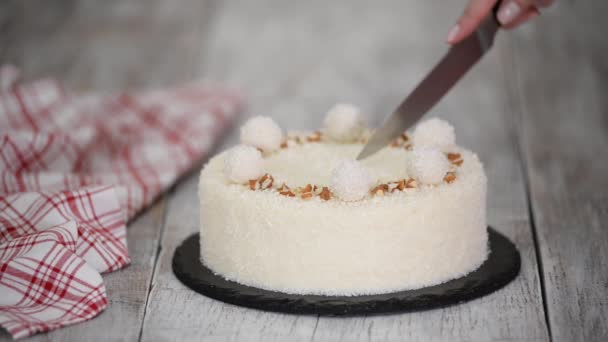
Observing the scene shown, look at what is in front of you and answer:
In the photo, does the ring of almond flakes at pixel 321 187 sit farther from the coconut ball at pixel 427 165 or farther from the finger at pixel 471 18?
the finger at pixel 471 18

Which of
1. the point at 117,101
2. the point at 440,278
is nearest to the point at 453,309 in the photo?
the point at 440,278

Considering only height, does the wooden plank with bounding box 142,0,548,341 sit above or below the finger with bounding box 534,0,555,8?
below

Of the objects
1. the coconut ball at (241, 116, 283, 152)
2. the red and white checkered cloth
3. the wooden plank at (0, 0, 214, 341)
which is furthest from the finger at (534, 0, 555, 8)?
the wooden plank at (0, 0, 214, 341)

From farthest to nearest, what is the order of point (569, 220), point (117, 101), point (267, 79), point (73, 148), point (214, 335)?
point (267, 79) → point (117, 101) → point (73, 148) → point (569, 220) → point (214, 335)

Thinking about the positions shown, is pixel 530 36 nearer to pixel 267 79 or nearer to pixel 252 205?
pixel 267 79

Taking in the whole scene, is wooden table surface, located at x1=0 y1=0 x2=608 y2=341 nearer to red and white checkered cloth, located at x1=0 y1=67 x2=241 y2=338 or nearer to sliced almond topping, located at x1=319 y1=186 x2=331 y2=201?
red and white checkered cloth, located at x1=0 y1=67 x2=241 y2=338

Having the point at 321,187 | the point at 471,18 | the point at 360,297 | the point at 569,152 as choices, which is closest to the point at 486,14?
the point at 471,18
